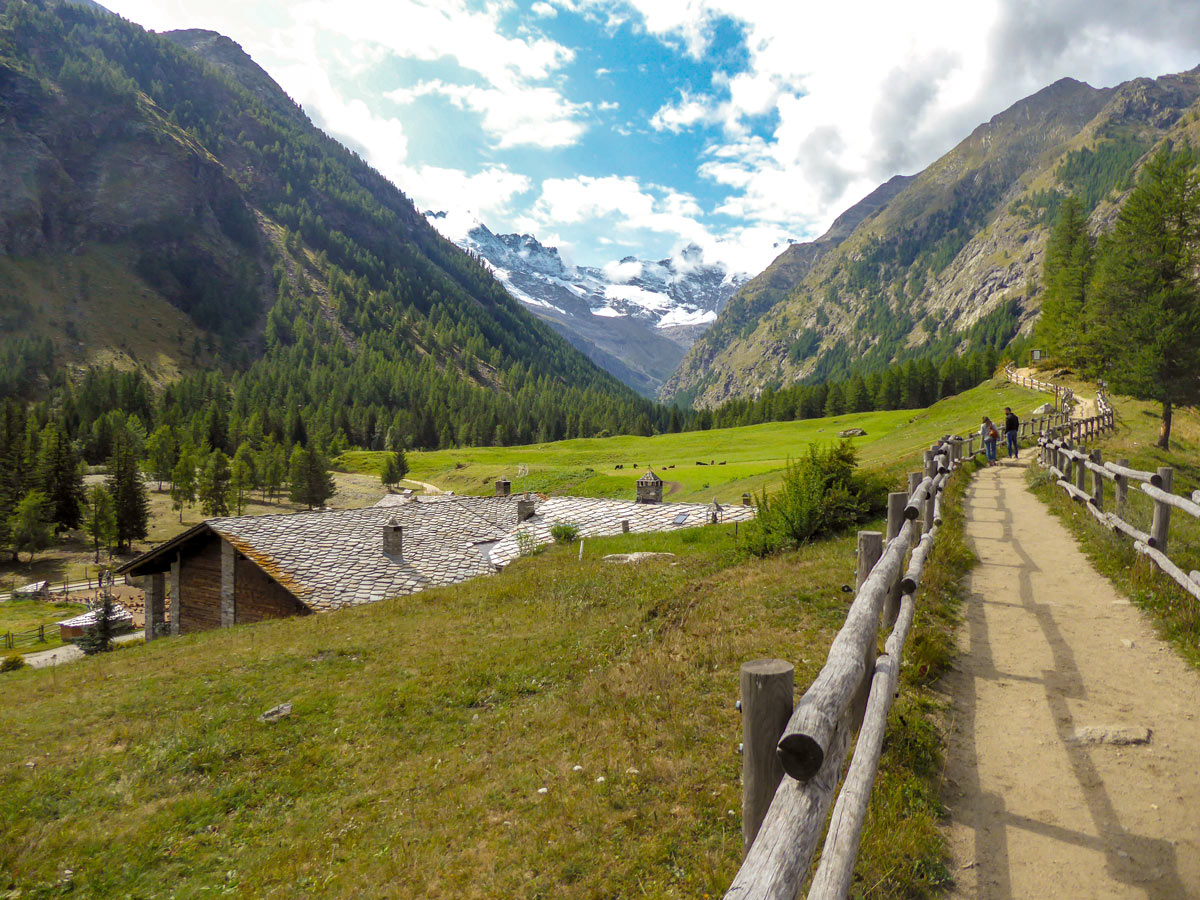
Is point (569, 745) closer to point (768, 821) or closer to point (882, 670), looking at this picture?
point (882, 670)

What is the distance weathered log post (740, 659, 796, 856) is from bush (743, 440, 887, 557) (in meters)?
14.5

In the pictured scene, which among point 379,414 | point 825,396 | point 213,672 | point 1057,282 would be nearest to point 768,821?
point 213,672

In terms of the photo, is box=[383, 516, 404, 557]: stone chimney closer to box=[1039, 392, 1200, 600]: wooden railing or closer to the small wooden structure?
the small wooden structure

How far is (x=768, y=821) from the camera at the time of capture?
8.70 ft

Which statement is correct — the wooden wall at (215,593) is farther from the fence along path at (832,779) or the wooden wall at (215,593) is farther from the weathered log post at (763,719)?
the weathered log post at (763,719)

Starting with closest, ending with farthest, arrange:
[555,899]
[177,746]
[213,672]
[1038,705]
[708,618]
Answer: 1. [555,899]
2. [1038,705]
3. [177,746]
4. [708,618]
5. [213,672]

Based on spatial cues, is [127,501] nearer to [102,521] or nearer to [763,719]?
[102,521]

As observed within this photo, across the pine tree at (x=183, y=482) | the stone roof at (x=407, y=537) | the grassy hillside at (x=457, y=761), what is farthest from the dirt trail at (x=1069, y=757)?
the pine tree at (x=183, y=482)

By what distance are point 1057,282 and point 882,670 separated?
276 ft

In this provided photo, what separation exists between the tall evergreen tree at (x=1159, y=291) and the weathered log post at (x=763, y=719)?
41186 mm

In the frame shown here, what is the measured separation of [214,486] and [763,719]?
121m

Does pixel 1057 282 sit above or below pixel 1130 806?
above

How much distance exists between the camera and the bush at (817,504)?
17156 mm

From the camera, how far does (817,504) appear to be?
1697 centimetres
